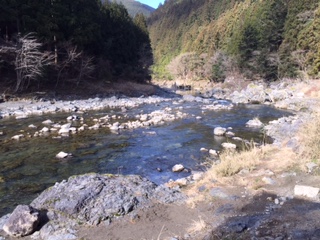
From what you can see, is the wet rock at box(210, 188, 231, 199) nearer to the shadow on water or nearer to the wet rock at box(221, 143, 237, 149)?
the shadow on water

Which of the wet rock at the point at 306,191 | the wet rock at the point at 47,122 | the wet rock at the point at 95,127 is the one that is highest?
the wet rock at the point at 306,191

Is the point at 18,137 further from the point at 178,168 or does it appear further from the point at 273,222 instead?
the point at 273,222

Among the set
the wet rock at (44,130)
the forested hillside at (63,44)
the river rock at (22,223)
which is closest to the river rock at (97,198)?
the river rock at (22,223)

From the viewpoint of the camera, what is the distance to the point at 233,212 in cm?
434

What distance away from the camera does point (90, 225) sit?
4.27m

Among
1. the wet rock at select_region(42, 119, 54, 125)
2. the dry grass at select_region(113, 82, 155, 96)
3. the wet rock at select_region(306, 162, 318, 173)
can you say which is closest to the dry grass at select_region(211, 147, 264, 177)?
the wet rock at select_region(306, 162, 318, 173)

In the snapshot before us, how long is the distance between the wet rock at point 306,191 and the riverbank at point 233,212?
0.11ft

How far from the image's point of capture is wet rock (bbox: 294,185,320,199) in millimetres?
4402

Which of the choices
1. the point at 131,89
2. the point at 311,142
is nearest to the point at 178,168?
the point at 311,142

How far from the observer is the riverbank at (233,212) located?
3.69m

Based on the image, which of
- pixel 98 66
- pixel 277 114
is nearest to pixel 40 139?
pixel 277 114

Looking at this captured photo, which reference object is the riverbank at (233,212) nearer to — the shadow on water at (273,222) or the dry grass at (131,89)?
the shadow on water at (273,222)

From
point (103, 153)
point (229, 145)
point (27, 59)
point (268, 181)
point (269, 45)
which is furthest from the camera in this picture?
point (269, 45)

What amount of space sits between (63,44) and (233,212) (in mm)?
22938
